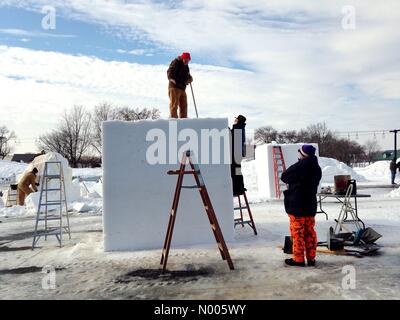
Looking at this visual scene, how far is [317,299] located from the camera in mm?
4539

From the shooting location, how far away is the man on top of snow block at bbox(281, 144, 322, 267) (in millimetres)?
5996

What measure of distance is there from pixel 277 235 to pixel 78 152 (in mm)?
52439

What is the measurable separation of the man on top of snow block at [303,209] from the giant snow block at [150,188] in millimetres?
1883


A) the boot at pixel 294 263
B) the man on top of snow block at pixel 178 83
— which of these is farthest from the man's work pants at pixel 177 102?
the boot at pixel 294 263

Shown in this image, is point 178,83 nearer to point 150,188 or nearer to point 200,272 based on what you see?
point 150,188

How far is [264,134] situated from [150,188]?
6648cm

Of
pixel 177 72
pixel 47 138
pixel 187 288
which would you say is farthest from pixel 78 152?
pixel 187 288

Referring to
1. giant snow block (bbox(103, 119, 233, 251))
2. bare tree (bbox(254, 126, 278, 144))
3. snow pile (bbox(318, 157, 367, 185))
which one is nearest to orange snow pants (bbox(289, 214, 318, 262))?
giant snow block (bbox(103, 119, 233, 251))

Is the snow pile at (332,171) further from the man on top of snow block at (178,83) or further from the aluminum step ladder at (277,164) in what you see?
the man on top of snow block at (178,83)

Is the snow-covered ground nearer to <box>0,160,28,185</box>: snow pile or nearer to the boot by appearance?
the boot

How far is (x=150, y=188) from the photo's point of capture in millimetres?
7516

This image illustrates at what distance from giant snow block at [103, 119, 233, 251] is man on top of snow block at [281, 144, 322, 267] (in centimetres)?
188

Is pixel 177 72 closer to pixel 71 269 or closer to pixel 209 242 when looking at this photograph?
pixel 209 242
